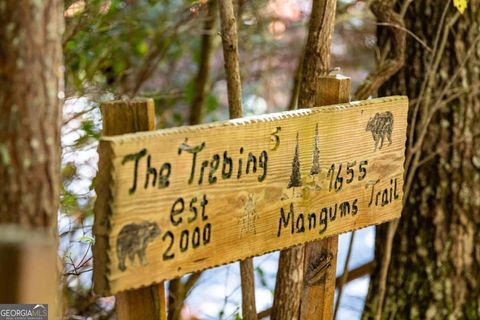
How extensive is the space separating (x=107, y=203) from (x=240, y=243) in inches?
18.6

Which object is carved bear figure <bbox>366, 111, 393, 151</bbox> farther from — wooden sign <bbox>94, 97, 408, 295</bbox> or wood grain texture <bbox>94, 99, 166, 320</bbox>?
wood grain texture <bbox>94, 99, 166, 320</bbox>

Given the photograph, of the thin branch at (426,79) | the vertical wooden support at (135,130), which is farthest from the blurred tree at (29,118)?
the thin branch at (426,79)

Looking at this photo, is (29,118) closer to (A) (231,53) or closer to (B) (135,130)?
(B) (135,130)

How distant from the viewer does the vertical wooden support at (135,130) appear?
6.26ft

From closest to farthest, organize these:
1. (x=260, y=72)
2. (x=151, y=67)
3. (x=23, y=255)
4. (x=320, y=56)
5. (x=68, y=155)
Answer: (x=23, y=255), (x=320, y=56), (x=68, y=155), (x=151, y=67), (x=260, y=72)

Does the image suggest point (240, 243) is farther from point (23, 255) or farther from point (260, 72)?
point (260, 72)

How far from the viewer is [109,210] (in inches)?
68.9

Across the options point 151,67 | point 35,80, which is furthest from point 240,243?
point 151,67

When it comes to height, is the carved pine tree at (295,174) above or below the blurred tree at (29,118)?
below

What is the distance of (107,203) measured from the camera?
1.76 m

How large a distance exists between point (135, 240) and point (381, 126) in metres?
1.04

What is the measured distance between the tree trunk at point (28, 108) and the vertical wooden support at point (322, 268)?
1162mm

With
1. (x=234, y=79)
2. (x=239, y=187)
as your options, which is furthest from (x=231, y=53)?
(x=239, y=187)

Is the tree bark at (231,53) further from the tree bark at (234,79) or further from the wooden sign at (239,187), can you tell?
the wooden sign at (239,187)
